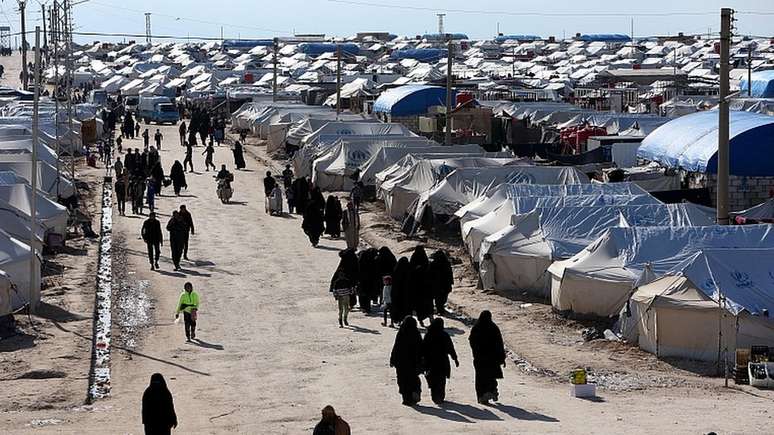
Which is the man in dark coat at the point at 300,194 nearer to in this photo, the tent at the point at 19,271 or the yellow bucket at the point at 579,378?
the tent at the point at 19,271

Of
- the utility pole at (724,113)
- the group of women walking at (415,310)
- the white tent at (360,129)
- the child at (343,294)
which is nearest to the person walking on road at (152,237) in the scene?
the group of women walking at (415,310)

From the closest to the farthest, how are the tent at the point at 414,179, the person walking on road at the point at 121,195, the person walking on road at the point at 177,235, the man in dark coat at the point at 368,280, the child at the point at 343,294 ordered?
the child at the point at 343,294 < the man in dark coat at the point at 368,280 < the person walking on road at the point at 177,235 < the tent at the point at 414,179 < the person walking on road at the point at 121,195

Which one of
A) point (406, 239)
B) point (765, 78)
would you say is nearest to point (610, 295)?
point (406, 239)

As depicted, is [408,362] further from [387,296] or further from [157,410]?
[387,296]

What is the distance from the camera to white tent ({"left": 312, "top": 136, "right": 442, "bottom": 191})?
121 ft

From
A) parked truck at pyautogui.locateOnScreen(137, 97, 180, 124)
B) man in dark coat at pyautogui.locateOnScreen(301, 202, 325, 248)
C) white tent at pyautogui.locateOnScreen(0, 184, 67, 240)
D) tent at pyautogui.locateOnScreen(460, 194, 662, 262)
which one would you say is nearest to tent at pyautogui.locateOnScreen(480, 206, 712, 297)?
tent at pyautogui.locateOnScreen(460, 194, 662, 262)

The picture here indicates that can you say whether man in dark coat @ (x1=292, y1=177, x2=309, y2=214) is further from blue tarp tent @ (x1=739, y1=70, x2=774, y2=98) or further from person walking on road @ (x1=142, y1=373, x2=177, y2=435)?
blue tarp tent @ (x1=739, y1=70, x2=774, y2=98)

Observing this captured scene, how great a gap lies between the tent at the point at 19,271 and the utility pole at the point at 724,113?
9.77 m

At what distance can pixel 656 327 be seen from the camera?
17.7m

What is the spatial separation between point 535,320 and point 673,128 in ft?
41.9

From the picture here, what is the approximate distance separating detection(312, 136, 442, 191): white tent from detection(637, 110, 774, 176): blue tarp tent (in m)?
7.45

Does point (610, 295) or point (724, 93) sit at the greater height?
point (724, 93)

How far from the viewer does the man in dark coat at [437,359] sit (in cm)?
1505

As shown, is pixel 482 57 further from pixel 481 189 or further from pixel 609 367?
pixel 609 367
